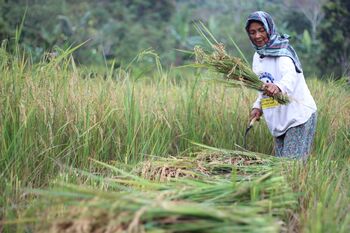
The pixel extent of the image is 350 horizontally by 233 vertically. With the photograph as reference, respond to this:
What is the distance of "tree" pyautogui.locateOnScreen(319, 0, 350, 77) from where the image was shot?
977 centimetres

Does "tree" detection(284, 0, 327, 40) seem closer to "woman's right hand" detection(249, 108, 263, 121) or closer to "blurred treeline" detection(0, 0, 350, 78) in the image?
"blurred treeline" detection(0, 0, 350, 78)

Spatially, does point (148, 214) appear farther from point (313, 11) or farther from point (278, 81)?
point (313, 11)

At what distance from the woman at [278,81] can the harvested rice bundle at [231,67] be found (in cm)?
12

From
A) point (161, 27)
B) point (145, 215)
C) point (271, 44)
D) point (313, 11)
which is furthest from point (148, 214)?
point (161, 27)

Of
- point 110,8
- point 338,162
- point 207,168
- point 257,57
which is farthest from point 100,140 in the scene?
point 110,8

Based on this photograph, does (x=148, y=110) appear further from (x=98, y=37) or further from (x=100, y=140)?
(x=98, y=37)

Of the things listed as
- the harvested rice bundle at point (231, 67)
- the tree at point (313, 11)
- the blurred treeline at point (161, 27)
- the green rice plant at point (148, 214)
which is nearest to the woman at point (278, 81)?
the harvested rice bundle at point (231, 67)

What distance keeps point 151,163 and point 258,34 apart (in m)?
1.16

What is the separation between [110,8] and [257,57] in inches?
578

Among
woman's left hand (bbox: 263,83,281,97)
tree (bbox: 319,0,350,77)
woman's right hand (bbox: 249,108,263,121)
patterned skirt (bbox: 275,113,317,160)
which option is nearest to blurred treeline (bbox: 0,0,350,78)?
tree (bbox: 319,0,350,77)

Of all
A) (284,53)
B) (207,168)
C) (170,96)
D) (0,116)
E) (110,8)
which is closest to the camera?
(207,168)

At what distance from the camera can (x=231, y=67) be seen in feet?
9.87

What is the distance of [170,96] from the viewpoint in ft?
13.7

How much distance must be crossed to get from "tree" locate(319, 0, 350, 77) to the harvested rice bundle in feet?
23.1
